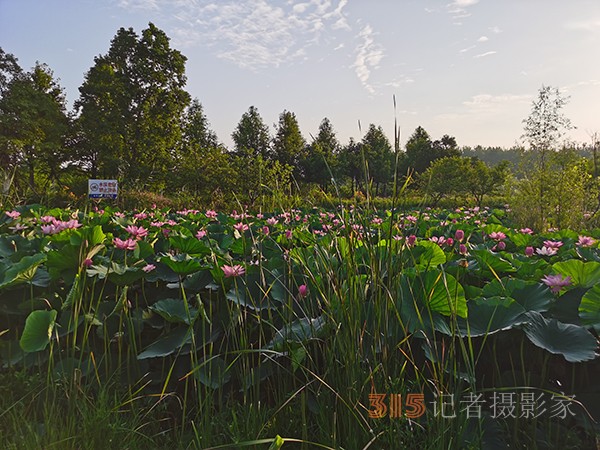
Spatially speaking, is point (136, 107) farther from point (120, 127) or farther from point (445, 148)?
point (445, 148)

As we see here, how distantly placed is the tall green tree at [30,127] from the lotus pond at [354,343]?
70.2ft

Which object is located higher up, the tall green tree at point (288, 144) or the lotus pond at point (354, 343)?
the tall green tree at point (288, 144)

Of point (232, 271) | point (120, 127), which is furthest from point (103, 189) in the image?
point (120, 127)

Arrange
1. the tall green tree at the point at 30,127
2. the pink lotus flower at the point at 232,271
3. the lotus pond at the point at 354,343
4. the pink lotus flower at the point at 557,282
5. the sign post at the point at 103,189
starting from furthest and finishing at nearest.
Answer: the tall green tree at the point at 30,127 → the sign post at the point at 103,189 → the pink lotus flower at the point at 232,271 → the pink lotus flower at the point at 557,282 → the lotus pond at the point at 354,343

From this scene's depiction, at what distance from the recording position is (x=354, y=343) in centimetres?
128

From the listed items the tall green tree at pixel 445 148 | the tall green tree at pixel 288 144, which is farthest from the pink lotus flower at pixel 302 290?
the tall green tree at pixel 445 148

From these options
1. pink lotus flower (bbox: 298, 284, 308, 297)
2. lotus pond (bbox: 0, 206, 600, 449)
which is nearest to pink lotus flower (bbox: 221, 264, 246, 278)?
lotus pond (bbox: 0, 206, 600, 449)

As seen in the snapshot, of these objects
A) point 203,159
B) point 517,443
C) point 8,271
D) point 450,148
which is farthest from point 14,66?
point 450,148

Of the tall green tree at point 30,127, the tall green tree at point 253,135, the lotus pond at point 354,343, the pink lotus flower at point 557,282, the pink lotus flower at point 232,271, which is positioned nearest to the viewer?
the lotus pond at point 354,343

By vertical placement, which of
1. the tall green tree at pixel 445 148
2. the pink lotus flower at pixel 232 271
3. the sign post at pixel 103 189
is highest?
the tall green tree at pixel 445 148

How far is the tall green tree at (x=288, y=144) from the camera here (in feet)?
121

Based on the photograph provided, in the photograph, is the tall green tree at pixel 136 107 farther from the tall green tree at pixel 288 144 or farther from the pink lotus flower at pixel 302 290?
the pink lotus flower at pixel 302 290

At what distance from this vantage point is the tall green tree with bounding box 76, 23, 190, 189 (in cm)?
2159

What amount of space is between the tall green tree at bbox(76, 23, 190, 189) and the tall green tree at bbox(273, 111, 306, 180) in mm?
14704
